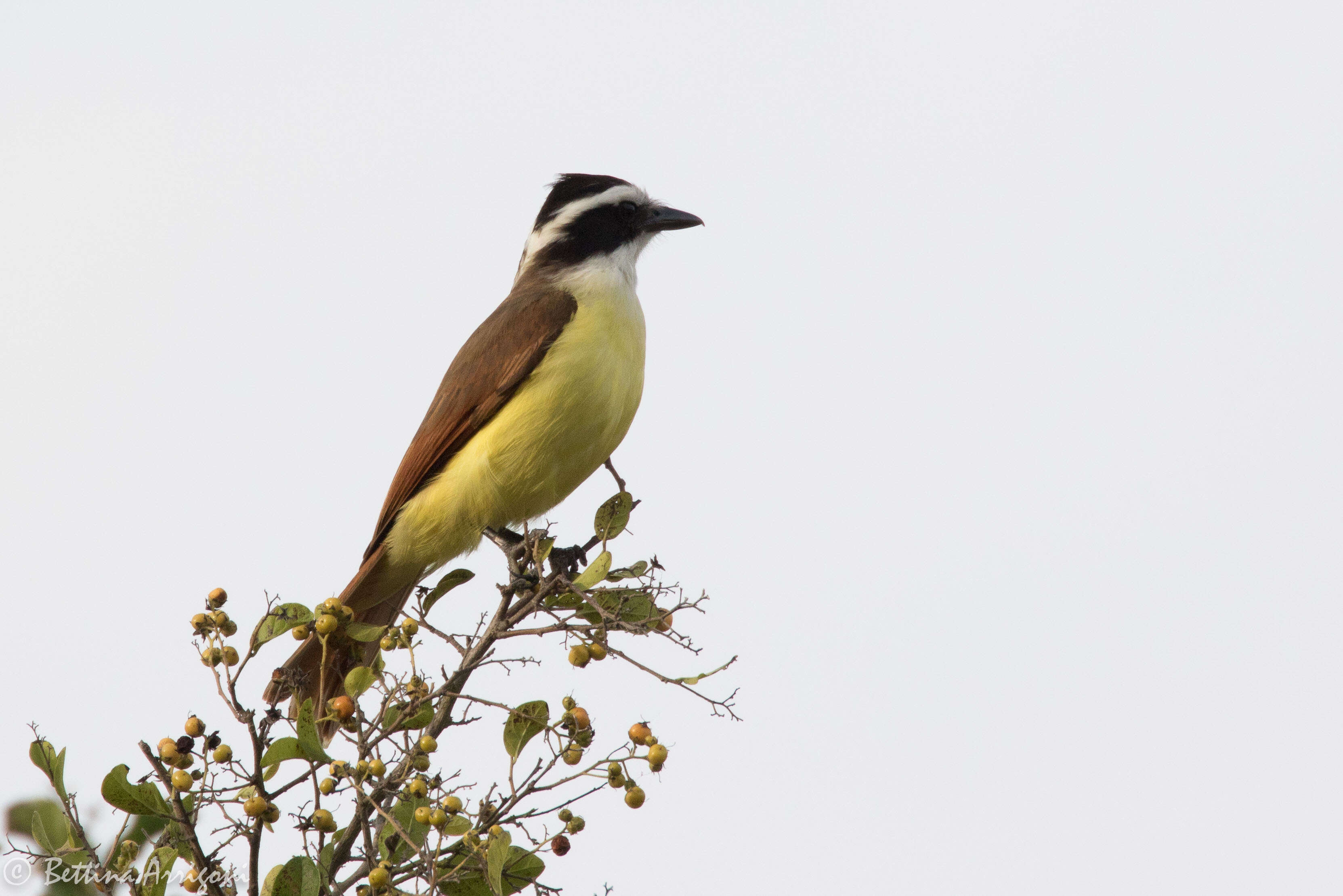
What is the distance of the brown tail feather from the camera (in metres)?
3.53

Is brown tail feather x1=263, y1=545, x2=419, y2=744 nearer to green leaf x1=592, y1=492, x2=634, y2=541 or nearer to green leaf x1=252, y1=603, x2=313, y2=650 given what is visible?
green leaf x1=252, y1=603, x2=313, y2=650

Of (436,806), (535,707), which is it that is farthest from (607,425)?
(436,806)

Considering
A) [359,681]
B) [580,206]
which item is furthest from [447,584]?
[580,206]

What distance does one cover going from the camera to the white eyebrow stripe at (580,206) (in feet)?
21.1

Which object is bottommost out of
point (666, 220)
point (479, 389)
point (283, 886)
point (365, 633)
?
point (283, 886)

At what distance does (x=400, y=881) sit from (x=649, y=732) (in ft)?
2.17

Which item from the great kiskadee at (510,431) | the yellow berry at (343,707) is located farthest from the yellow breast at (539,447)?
the yellow berry at (343,707)

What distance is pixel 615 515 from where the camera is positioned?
402 cm

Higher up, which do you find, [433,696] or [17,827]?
[433,696]

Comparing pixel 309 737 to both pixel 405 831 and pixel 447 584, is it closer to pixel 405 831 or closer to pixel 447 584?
pixel 405 831

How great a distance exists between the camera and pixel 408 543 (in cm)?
536

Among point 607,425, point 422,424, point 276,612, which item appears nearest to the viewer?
point 276,612

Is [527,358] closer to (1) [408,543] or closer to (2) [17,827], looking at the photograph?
(1) [408,543]

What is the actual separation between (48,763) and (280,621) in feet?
2.09
